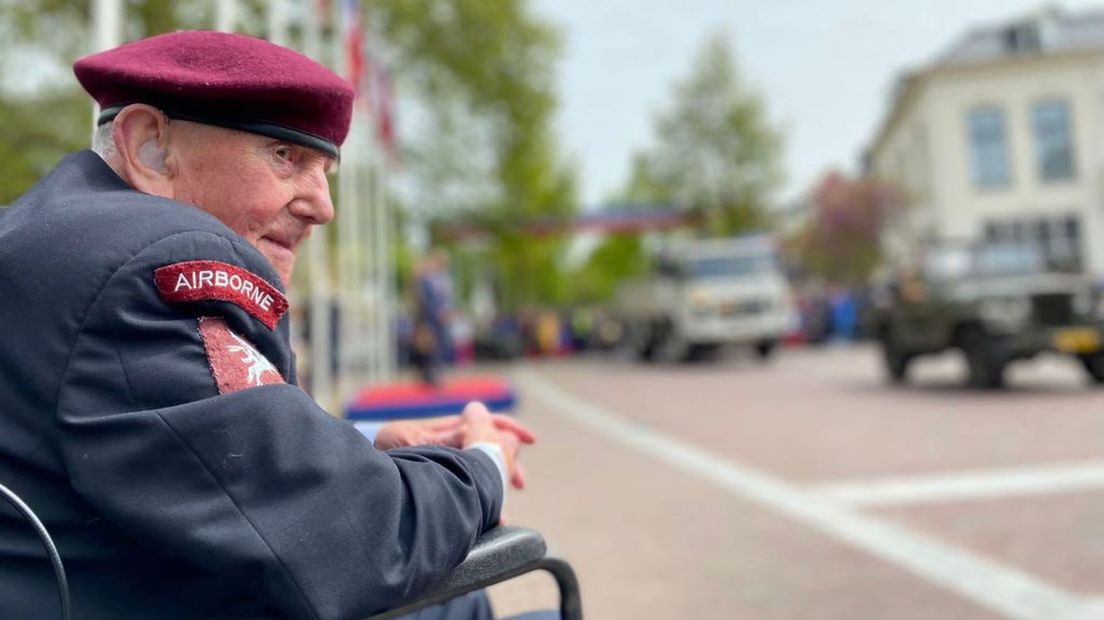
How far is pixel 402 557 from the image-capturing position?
1065 mm

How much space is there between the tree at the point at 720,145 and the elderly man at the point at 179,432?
112ft

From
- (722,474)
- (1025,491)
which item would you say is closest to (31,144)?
(722,474)

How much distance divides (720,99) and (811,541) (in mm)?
31751

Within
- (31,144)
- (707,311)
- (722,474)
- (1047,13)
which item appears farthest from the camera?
(1047,13)

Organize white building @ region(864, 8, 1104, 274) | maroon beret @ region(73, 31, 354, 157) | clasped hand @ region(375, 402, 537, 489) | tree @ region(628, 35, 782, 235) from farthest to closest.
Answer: white building @ region(864, 8, 1104, 274) → tree @ region(628, 35, 782, 235) → clasped hand @ region(375, 402, 537, 489) → maroon beret @ region(73, 31, 354, 157)

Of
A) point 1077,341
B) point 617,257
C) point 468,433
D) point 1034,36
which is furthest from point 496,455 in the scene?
point 617,257

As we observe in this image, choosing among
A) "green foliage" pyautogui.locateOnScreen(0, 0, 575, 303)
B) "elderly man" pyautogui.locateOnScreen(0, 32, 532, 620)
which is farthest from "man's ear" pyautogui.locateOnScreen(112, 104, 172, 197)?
"green foliage" pyautogui.locateOnScreen(0, 0, 575, 303)

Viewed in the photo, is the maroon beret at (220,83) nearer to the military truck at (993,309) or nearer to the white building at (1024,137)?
the military truck at (993,309)

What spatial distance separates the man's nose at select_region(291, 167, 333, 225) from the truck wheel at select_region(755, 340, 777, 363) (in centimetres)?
1903

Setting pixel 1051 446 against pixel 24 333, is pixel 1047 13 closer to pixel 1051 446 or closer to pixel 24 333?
pixel 1051 446

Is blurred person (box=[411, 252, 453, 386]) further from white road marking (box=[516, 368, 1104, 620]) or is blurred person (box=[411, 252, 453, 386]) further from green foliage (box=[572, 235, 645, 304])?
green foliage (box=[572, 235, 645, 304])

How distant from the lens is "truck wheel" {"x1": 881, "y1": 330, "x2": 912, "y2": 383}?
12.0 meters

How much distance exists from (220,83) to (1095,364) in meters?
11.2

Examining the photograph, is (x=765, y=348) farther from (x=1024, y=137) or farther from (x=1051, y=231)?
(x=1024, y=137)
